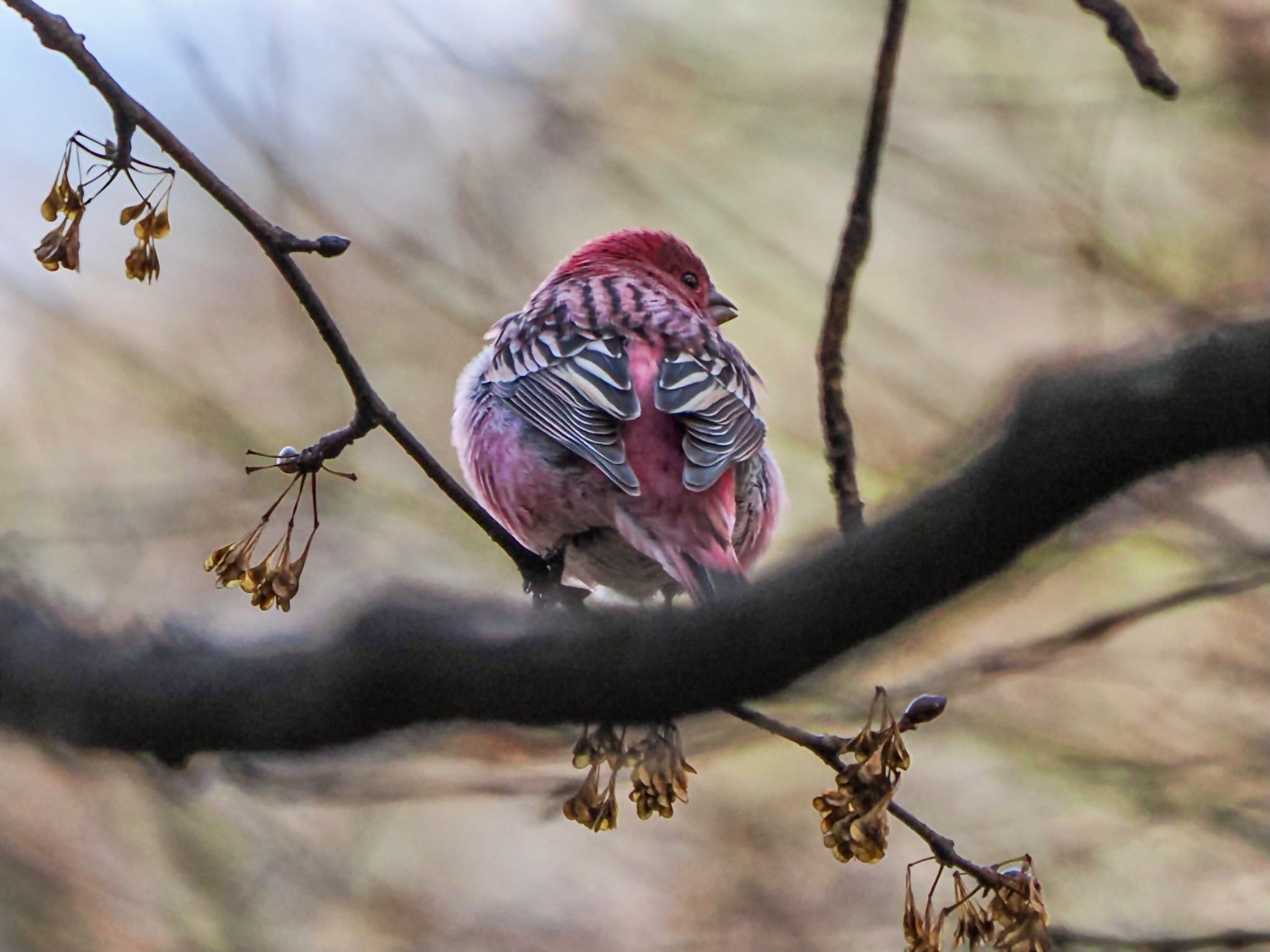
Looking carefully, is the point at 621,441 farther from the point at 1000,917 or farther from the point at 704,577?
the point at 1000,917

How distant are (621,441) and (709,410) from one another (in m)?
0.35

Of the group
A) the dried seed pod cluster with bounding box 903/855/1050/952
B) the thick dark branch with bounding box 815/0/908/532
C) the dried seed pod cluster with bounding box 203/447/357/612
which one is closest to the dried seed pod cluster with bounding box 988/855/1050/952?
the dried seed pod cluster with bounding box 903/855/1050/952

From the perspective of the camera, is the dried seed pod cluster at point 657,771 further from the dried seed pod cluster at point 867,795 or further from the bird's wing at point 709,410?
the bird's wing at point 709,410

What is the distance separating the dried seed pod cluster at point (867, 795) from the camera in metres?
2.94

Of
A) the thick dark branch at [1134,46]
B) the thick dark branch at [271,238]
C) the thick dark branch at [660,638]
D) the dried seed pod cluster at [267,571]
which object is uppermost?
the thick dark branch at [1134,46]

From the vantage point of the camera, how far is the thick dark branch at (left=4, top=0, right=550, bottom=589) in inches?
109

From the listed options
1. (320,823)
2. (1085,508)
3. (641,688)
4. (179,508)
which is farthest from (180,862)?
(1085,508)

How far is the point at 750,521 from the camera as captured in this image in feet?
16.3

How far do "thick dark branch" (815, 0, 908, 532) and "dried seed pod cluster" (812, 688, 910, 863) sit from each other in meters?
0.52

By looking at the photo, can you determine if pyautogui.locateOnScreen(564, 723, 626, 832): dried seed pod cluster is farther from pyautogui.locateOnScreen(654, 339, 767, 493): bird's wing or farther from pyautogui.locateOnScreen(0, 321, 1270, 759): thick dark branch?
pyautogui.locateOnScreen(654, 339, 767, 493): bird's wing

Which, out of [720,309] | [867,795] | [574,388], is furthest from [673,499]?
[720,309]

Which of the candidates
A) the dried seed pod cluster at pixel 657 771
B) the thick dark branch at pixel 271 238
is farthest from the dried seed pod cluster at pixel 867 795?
the thick dark branch at pixel 271 238

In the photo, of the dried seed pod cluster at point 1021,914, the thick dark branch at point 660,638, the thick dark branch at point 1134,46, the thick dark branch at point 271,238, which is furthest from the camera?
the dried seed pod cluster at point 1021,914

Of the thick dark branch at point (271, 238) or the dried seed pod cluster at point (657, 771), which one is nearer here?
the thick dark branch at point (271, 238)
